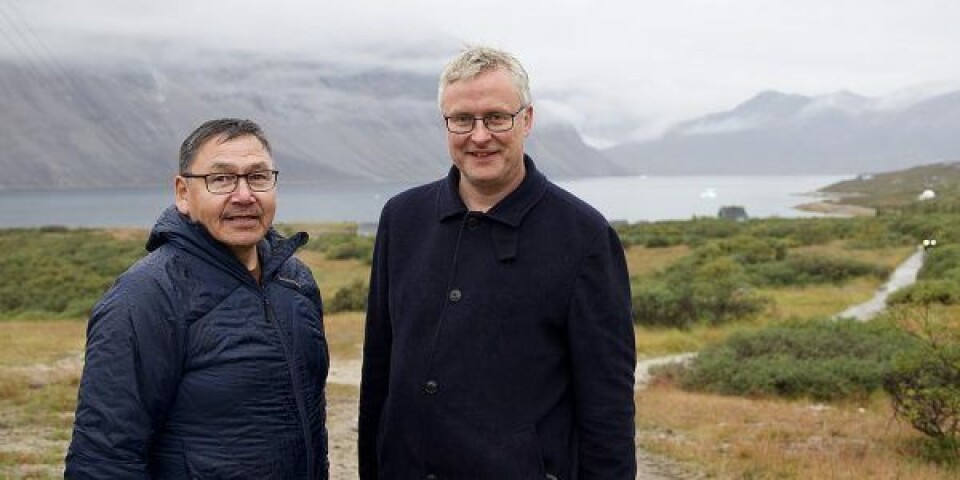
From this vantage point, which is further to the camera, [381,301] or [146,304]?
[381,301]

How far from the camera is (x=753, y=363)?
13742 millimetres

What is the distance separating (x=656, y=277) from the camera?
2870 cm

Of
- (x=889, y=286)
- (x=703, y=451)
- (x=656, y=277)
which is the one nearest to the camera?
(x=703, y=451)

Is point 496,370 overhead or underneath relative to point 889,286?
overhead

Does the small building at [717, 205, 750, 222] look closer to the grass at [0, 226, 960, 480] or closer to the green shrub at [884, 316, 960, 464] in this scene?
the grass at [0, 226, 960, 480]

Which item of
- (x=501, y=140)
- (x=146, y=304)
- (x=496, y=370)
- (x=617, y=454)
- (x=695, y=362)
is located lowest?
(x=695, y=362)

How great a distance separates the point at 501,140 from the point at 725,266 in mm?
25019

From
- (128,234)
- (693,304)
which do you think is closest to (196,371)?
(693,304)

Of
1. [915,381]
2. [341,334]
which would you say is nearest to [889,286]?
[341,334]

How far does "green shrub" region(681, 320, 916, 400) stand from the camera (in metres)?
12.5

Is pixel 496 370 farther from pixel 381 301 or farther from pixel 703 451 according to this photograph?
pixel 703 451

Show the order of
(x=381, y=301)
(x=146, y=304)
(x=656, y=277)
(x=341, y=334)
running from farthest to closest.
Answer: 1. (x=656, y=277)
2. (x=341, y=334)
3. (x=381, y=301)
4. (x=146, y=304)

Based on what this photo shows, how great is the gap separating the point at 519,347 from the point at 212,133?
1075mm

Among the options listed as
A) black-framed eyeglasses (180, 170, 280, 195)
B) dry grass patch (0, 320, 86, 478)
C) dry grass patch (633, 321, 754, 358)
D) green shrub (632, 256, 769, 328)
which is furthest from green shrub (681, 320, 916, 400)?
black-framed eyeglasses (180, 170, 280, 195)
